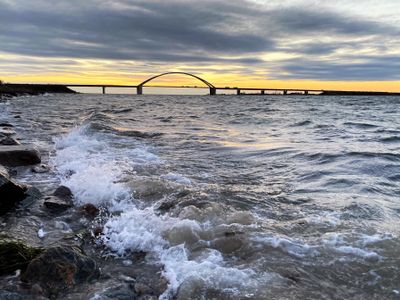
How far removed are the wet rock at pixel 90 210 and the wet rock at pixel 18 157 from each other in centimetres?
474

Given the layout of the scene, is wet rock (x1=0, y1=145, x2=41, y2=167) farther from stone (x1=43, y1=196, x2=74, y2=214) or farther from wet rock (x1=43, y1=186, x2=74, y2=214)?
stone (x1=43, y1=196, x2=74, y2=214)

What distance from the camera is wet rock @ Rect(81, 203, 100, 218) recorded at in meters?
7.09

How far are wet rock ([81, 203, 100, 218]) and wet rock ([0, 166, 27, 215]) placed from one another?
4.34 feet

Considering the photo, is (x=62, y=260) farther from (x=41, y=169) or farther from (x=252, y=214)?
(x=41, y=169)

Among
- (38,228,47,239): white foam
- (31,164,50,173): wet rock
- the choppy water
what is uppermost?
the choppy water

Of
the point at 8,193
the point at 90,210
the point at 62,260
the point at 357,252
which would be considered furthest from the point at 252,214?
the point at 8,193

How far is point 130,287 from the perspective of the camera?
4469mm

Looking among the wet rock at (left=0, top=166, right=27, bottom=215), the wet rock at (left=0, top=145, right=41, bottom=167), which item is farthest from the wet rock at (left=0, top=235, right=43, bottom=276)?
the wet rock at (left=0, top=145, right=41, bottom=167)

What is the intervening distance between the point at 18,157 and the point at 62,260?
7443 mm

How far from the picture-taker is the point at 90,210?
720 centimetres

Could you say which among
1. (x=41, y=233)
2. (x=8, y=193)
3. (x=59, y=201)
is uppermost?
(x=8, y=193)

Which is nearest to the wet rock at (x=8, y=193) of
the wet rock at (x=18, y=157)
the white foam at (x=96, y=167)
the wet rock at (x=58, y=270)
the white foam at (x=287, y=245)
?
the white foam at (x=96, y=167)

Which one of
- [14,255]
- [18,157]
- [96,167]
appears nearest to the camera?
[14,255]

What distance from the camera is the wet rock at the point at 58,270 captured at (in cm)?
436
